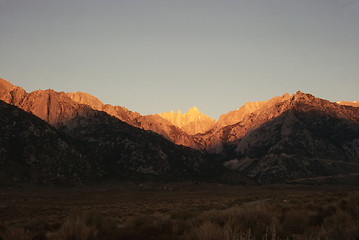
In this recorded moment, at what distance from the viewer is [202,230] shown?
32.2 ft

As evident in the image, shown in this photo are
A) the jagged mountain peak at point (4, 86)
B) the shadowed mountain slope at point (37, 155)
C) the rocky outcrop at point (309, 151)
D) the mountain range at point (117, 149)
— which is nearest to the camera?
the shadowed mountain slope at point (37, 155)

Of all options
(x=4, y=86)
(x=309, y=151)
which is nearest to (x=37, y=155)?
(x=4, y=86)

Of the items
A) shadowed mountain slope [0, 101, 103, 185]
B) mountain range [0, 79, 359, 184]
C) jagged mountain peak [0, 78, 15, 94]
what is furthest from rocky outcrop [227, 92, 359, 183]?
jagged mountain peak [0, 78, 15, 94]

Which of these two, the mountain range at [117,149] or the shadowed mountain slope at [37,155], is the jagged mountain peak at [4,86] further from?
the shadowed mountain slope at [37,155]

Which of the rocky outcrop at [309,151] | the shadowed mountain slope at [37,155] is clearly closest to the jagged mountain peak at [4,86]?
the shadowed mountain slope at [37,155]

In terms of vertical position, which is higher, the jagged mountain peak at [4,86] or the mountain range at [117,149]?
the jagged mountain peak at [4,86]

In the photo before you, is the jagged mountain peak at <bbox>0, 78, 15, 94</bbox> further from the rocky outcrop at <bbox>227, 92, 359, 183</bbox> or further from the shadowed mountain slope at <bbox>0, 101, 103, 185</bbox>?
the rocky outcrop at <bbox>227, 92, 359, 183</bbox>

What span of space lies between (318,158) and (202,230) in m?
180

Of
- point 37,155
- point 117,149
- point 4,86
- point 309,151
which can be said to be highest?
point 4,86

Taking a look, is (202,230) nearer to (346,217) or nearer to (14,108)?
(346,217)

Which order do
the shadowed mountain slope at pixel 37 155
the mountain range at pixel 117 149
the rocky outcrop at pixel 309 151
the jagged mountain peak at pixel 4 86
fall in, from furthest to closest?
the jagged mountain peak at pixel 4 86, the rocky outcrop at pixel 309 151, the mountain range at pixel 117 149, the shadowed mountain slope at pixel 37 155

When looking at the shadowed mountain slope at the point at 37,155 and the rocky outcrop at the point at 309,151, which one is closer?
the shadowed mountain slope at the point at 37,155

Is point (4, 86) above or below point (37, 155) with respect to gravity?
above

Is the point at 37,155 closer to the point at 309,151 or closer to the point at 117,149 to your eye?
the point at 117,149
